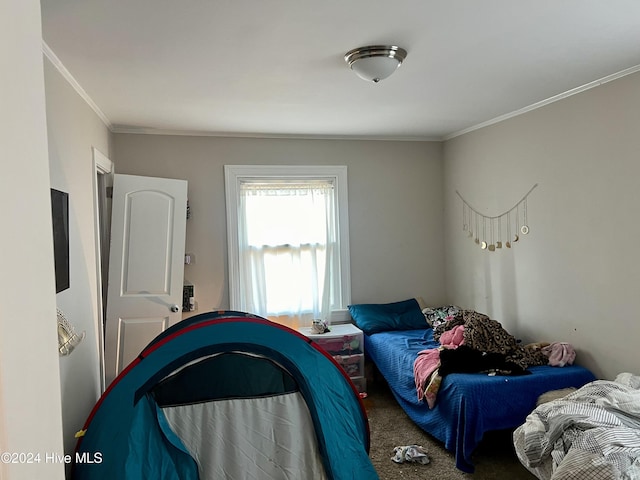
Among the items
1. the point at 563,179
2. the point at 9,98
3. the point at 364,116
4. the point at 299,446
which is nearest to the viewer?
the point at 9,98

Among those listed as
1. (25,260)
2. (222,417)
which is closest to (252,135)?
(222,417)

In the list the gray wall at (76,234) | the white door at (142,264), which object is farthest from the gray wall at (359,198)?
the gray wall at (76,234)

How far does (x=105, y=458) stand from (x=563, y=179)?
A: 3126 mm

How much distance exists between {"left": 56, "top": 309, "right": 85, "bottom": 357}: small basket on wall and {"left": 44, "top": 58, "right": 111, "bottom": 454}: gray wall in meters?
0.06

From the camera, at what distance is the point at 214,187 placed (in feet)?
13.8

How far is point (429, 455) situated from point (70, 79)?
121 inches

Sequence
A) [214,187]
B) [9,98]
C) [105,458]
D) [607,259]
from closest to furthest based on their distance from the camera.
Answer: [9,98] < [105,458] < [607,259] < [214,187]

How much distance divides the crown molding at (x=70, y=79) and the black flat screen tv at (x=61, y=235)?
621mm

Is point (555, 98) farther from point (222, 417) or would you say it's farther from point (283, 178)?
point (222, 417)

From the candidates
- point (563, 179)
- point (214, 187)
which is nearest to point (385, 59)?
point (563, 179)

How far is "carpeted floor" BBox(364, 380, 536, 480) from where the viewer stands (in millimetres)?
2791

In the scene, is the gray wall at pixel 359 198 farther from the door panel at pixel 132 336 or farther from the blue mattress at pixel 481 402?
the blue mattress at pixel 481 402

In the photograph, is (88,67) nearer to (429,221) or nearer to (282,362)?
(282,362)

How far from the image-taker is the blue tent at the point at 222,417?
6.41 ft
